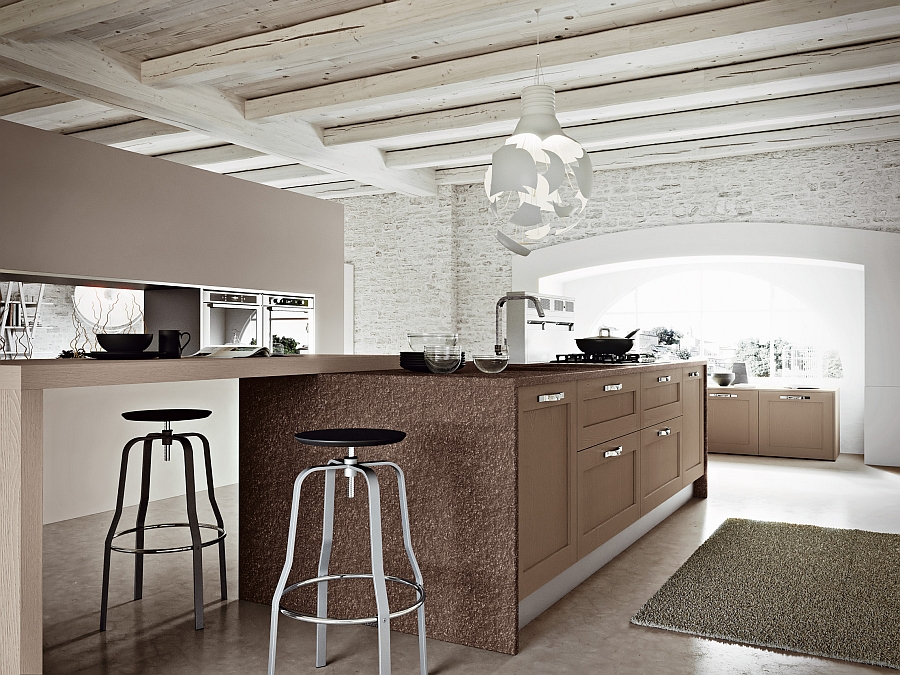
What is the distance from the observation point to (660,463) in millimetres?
4855

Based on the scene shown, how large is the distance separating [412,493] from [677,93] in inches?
156

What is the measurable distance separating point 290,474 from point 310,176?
5849 millimetres

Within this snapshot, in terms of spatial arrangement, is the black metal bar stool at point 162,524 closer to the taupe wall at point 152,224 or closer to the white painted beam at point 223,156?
the taupe wall at point 152,224

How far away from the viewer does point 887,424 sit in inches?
296

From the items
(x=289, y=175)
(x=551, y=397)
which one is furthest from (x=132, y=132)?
(x=551, y=397)

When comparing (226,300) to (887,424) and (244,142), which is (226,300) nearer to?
(244,142)

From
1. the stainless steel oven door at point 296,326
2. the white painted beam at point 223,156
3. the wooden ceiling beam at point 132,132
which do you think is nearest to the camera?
the wooden ceiling beam at point 132,132

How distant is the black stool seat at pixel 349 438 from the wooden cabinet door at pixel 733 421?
250 inches

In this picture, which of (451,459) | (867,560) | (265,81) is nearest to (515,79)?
(265,81)

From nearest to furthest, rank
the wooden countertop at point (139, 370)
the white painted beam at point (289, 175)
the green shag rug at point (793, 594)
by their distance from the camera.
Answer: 1. the wooden countertop at point (139, 370)
2. the green shag rug at point (793, 594)
3. the white painted beam at point (289, 175)

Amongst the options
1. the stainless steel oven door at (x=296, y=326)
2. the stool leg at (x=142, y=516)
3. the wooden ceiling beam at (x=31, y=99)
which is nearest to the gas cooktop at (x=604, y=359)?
the stool leg at (x=142, y=516)

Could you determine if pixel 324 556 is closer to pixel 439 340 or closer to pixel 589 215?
pixel 439 340

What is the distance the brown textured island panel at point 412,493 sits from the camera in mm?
2920

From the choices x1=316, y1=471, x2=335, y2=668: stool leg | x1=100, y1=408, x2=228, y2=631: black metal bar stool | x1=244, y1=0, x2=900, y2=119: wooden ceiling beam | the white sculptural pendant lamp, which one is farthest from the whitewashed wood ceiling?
x1=316, y1=471, x2=335, y2=668: stool leg
